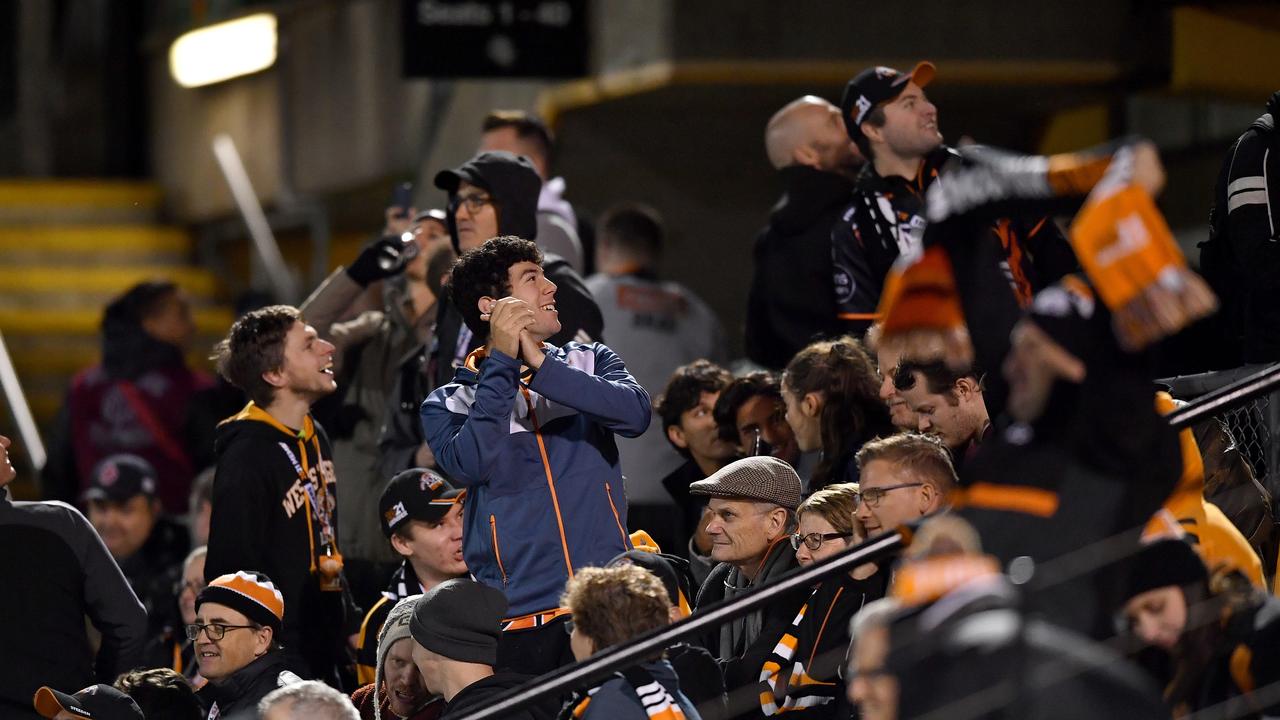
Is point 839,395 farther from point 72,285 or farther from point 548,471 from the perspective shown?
point 72,285

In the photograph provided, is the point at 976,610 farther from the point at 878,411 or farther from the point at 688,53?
the point at 688,53

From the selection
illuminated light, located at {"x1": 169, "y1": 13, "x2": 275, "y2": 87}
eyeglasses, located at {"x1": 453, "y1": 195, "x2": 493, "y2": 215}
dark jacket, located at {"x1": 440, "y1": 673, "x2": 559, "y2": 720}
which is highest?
illuminated light, located at {"x1": 169, "y1": 13, "x2": 275, "y2": 87}

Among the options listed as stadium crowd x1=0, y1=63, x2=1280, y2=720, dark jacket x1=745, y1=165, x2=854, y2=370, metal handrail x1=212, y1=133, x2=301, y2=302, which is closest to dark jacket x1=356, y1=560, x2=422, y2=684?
stadium crowd x1=0, y1=63, x2=1280, y2=720

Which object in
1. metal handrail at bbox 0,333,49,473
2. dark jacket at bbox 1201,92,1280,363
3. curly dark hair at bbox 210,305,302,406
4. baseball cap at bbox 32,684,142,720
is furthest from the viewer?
metal handrail at bbox 0,333,49,473

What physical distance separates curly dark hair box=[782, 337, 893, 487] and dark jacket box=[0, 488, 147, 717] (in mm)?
2250

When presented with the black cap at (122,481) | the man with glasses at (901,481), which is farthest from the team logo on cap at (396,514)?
the black cap at (122,481)

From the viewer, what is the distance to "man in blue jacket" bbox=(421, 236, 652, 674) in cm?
561

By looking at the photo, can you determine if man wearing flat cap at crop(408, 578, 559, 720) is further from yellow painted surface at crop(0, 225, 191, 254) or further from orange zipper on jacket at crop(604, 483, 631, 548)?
yellow painted surface at crop(0, 225, 191, 254)

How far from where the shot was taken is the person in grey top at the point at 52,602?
20.9ft

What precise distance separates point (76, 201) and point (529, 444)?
10437 millimetres

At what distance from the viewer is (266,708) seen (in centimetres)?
504

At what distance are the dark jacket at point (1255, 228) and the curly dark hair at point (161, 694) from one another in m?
3.42

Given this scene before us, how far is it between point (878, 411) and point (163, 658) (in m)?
3.25

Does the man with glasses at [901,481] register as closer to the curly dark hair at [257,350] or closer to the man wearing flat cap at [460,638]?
the man wearing flat cap at [460,638]
